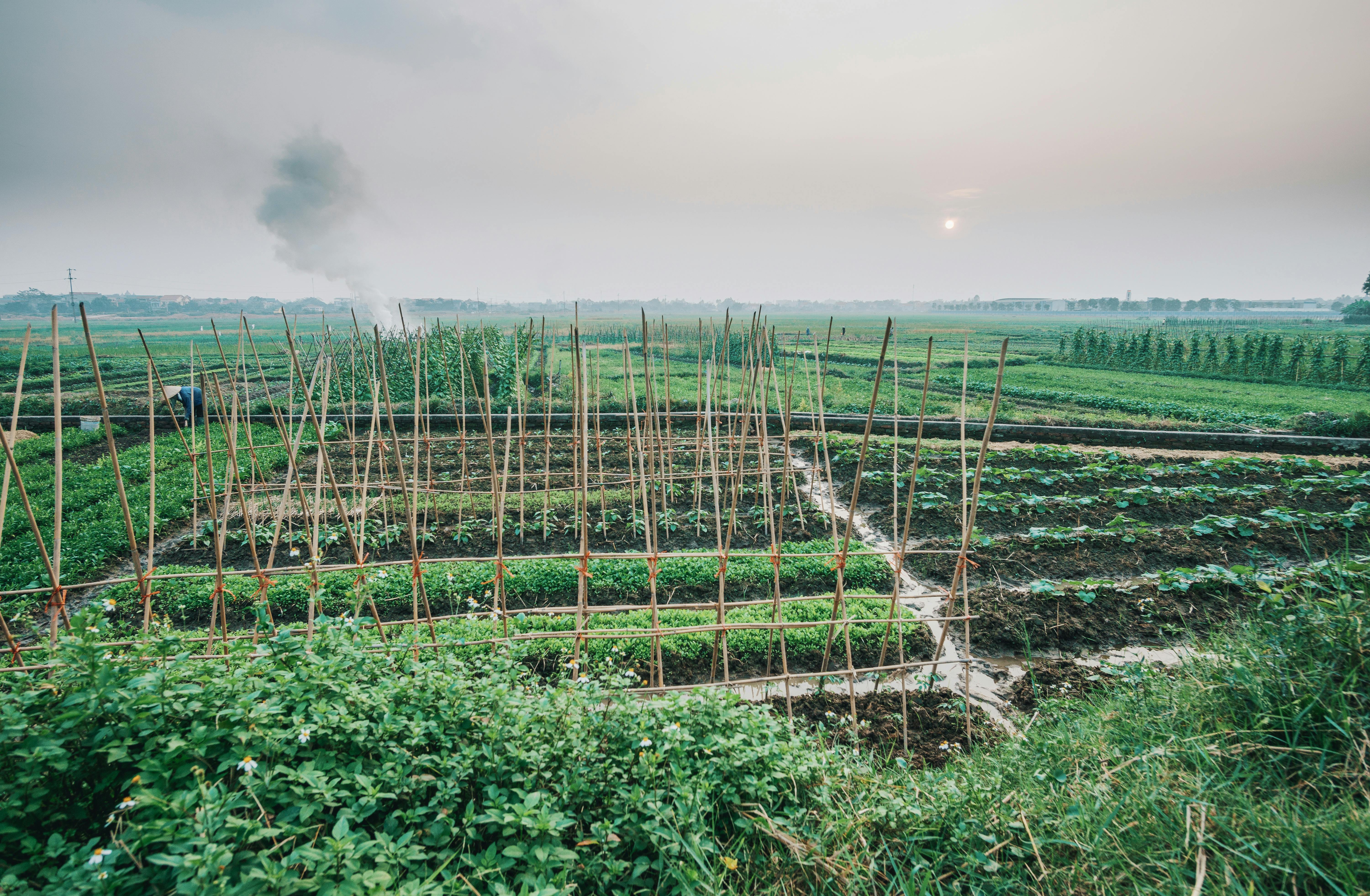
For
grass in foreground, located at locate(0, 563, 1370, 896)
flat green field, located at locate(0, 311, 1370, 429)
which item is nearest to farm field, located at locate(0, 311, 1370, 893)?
grass in foreground, located at locate(0, 563, 1370, 896)

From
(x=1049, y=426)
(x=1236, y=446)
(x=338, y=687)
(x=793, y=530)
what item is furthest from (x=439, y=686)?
(x=1236, y=446)

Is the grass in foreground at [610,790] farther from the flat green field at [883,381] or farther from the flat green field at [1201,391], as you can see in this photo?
the flat green field at [1201,391]

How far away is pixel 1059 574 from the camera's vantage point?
261 inches

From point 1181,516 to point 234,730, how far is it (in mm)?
10912

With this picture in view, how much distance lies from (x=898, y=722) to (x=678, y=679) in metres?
1.79

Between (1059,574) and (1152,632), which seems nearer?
(1152,632)

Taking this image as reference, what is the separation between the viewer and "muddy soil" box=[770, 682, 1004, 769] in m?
3.91

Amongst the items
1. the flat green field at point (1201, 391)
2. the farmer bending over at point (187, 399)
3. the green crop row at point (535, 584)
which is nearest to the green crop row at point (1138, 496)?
the green crop row at point (535, 584)

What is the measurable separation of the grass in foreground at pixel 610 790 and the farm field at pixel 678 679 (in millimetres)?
20

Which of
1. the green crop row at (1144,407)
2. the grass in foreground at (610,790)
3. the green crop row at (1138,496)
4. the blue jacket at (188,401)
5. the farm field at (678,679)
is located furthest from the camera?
the green crop row at (1144,407)

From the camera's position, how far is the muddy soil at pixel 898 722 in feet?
12.8

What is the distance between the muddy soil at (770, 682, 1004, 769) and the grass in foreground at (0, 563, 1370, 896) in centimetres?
95

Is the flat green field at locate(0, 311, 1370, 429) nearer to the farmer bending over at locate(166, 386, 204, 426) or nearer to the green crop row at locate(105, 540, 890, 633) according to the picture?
the farmer bending over at locate(166, 386, 204, 426)

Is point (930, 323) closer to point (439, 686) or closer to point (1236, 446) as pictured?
point (1236, 446)
